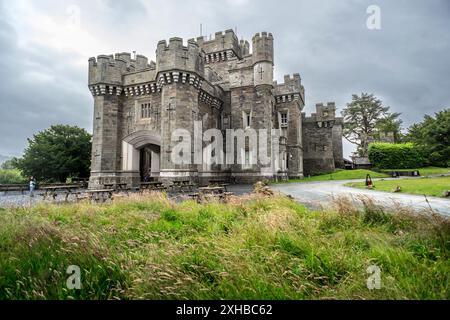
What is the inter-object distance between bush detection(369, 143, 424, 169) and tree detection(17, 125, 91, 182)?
38365mm

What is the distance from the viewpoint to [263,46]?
68.6 ft

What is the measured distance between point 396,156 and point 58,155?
42.5 m

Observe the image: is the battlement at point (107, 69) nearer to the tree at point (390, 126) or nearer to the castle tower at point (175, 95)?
the castle tower at point (175, 95)

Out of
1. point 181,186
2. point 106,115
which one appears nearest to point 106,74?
point 106,115

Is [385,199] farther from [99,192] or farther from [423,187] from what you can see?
[99,192]

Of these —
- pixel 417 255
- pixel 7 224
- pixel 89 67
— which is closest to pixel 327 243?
pixel 417 255

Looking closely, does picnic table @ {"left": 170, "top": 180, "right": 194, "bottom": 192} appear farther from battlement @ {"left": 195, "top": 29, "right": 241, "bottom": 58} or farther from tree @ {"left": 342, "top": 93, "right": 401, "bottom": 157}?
tree @ {"left": 342, "top": 93, "right": 401, "bottom": 157}

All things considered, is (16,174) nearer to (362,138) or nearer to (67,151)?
(67,151)

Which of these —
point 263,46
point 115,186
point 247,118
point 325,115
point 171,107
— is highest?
point 263,46

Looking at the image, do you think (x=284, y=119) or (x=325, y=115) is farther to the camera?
(x=325, y=115)

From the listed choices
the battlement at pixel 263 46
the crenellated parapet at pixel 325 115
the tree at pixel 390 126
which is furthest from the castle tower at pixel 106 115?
the tree at pixel 390 126

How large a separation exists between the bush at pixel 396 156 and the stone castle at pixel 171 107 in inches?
668

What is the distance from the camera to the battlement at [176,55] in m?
17.0

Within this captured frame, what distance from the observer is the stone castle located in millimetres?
17266
